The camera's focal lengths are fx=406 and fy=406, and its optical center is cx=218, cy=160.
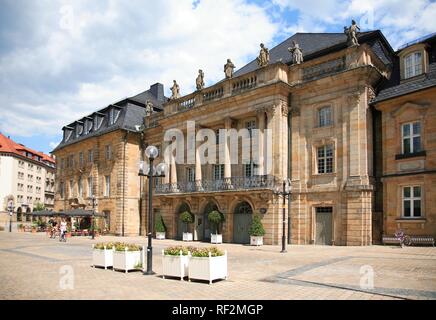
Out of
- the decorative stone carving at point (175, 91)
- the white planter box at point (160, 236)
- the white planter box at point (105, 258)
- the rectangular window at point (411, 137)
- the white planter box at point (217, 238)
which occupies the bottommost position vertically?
the white planter box at point (160, 236)

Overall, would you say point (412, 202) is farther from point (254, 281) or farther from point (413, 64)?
point (254, 281)

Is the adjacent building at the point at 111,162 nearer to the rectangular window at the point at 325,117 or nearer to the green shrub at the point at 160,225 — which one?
the green shrub at the point at 160,225

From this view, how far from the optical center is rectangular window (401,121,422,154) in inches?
878

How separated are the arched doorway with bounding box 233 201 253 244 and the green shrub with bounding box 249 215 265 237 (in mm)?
2092

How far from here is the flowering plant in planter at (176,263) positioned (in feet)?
38.2

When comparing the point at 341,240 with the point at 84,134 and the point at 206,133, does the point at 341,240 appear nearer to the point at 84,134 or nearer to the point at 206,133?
the point at 206,133

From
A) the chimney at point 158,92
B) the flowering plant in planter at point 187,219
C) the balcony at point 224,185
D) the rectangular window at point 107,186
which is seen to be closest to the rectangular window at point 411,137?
the balcony at point 224,185

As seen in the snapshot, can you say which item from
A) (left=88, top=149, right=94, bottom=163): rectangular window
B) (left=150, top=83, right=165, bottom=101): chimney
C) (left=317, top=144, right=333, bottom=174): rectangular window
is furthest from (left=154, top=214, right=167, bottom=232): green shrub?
(left=150, top=83, right=165, bottom=101): chimney

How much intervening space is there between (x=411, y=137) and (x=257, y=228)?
1047 cm

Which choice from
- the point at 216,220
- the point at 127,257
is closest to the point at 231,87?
the point at 216,220

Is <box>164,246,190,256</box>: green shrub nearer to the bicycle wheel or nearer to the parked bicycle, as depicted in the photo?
the parked bicycle

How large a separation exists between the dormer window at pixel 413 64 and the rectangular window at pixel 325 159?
6.06 meters

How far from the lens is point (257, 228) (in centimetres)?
2573
